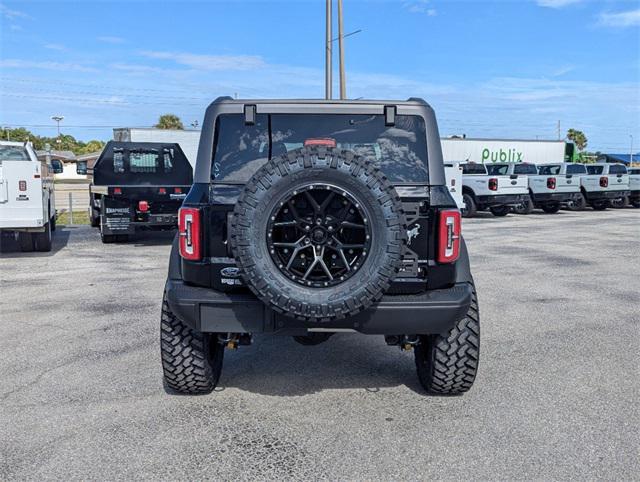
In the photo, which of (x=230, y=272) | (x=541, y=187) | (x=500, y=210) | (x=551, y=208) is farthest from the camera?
(x=551, y=208)

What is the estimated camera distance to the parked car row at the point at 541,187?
2008 centimetres

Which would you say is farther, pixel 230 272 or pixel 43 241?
pixel 43 241

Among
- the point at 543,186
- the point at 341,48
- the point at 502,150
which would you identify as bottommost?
the point at 543,186

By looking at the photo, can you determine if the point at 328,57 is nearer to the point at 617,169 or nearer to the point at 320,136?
the point at 617,169

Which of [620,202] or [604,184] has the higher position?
[604,184]

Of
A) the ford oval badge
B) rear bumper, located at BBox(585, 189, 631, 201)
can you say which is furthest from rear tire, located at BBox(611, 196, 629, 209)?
the ford oval badge

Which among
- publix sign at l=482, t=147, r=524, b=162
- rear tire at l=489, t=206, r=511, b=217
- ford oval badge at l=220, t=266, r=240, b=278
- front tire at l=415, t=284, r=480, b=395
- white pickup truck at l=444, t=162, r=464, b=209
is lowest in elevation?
front tire at l=415, t=284, r=480, b=395

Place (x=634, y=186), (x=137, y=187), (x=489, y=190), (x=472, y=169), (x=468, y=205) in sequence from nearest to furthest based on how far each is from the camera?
(x=137, y=187) → (x=489, y=190) → (x=468, y=205) → (x=472, y=169) → (x=634, y=186)

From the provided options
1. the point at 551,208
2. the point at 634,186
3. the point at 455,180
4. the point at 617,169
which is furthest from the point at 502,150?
the point at 455,180

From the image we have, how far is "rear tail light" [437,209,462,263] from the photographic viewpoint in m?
3.70

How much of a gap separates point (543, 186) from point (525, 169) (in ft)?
2.88

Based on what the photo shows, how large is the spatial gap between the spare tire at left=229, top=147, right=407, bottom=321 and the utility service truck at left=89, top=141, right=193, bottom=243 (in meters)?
8.48

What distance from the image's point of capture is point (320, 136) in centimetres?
404

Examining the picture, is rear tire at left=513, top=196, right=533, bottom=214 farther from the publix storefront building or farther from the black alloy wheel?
the black alloy wheel
